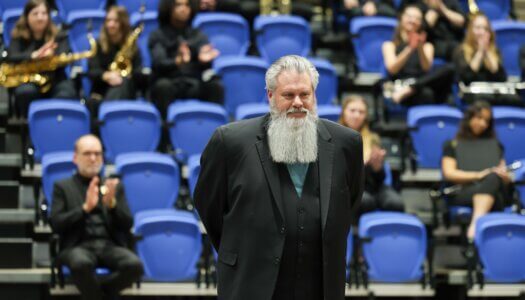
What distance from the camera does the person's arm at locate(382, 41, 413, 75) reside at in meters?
9.82

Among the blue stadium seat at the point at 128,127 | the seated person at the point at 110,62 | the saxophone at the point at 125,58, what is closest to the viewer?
the blue stadium seat at the point at 128,127

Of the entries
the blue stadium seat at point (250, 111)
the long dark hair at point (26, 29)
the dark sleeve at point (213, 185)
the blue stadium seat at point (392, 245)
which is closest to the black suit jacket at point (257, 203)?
the dark sleeve at point (213, 185)

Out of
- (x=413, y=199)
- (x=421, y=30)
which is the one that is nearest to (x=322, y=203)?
(x=413, y=199)

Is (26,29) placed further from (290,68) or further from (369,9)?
(290,68)

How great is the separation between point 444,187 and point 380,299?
111 cm

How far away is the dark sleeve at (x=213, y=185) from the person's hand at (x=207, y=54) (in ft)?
16.4

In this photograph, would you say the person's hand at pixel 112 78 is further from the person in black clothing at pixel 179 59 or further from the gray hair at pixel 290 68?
the gray hair at pixel 290 68

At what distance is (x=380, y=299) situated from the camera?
8.28 metres

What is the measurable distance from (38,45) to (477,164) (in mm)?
3638

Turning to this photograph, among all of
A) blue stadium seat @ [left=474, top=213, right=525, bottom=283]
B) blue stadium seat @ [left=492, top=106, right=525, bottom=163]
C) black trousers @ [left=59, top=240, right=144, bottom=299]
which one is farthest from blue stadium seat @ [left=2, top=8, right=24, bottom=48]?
blue stadium seat @ [left=474, top=213, right=525, bottom=283]

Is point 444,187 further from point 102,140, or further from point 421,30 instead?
point 102,140

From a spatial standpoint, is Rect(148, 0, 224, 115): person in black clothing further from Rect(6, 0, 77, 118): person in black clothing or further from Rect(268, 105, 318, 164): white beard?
Rect(268, 105, 318, 164): white beard

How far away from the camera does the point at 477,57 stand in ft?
33.3

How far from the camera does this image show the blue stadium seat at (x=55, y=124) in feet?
28.5
